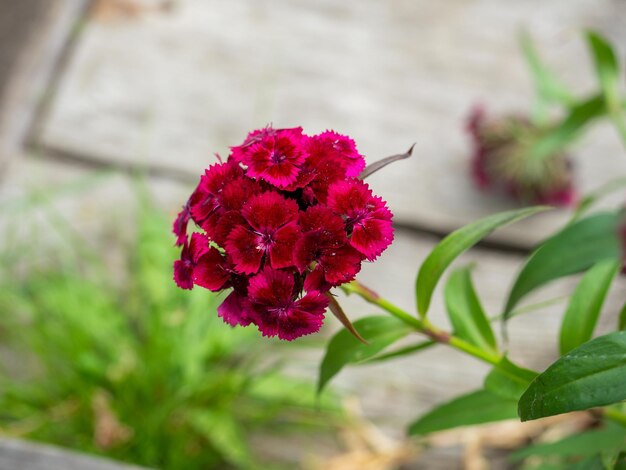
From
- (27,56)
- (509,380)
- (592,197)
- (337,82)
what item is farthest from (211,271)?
(27,56)

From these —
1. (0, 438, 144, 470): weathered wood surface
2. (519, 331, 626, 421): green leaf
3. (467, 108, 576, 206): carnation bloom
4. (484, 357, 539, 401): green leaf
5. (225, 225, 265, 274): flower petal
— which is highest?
(467, 108, 576, 206): carnation bloom

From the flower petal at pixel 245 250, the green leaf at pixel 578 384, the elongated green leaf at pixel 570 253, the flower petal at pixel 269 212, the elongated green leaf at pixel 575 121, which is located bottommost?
the green leaf at pixel 578 384

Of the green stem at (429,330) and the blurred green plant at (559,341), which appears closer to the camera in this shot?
the blurred green plant at (559,341)

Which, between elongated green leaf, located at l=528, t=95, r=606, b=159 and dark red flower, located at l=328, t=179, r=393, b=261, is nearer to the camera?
dark red flower, located at l=328, t=179, r=393, b=261

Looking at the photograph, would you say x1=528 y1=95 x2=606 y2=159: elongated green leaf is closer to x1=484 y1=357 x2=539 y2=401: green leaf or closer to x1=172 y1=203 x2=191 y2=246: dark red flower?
x1=484 y1=357 x2=539 y2=401: green leaf

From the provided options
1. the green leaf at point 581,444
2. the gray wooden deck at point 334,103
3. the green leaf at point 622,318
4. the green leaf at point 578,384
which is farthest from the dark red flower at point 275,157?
the gray wooden deck at point 334,103

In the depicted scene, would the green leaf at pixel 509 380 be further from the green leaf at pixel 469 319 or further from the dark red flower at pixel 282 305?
the dark red flower at pixel 282 305

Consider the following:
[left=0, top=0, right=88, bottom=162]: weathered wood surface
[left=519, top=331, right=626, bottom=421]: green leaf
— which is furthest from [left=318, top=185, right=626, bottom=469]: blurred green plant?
[left=0, top=0, right=88, bottom=162]: weathered wood surface
